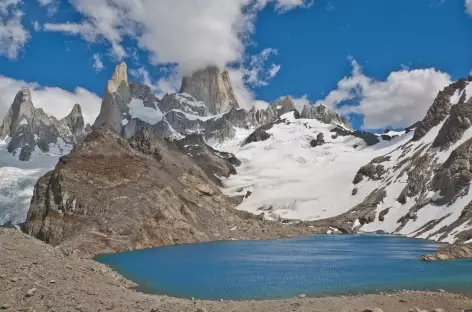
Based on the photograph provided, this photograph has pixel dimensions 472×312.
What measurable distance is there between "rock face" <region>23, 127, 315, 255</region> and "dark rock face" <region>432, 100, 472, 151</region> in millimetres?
87951

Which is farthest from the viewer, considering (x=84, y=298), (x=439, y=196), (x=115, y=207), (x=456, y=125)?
(x=456, y=125)

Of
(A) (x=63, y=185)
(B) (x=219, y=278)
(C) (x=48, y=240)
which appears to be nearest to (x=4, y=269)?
(B) (x=219, y=278)

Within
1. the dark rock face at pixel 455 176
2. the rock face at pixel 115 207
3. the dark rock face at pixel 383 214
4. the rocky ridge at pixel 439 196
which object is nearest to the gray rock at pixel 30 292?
the rock face at pixel 115 207

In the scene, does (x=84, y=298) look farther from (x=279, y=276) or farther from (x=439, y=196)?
(x=439, y=196)

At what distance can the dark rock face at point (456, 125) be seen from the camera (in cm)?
18262

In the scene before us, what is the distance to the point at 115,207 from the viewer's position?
11338cm

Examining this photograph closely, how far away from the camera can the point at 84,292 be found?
33500mm

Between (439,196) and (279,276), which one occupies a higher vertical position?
(439,196)

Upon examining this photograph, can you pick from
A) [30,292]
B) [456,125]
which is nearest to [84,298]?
[30,292]

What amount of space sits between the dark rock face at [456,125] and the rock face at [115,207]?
289 ft

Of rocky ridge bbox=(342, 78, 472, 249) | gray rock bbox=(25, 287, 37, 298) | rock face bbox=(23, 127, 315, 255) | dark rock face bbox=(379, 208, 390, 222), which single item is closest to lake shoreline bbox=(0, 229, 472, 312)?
gray rock bbox=(25, 287, 37, 298)

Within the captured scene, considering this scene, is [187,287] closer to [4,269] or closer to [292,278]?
[292,278]

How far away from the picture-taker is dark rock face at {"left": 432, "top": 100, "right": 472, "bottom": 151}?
183 metres

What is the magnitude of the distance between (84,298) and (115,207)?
8367cm
